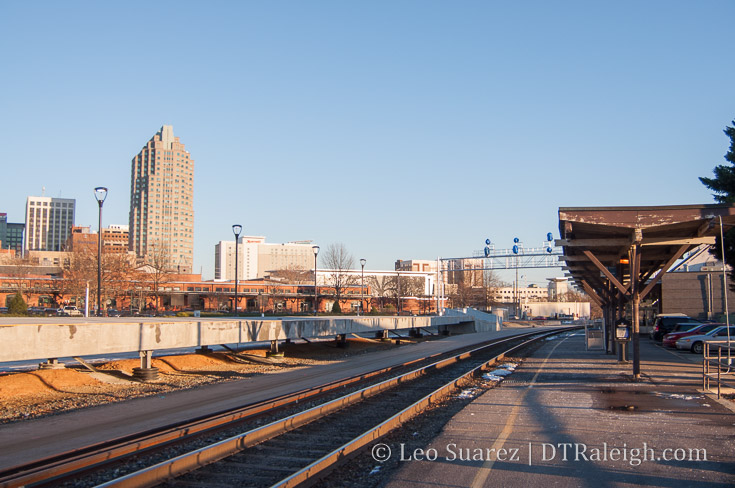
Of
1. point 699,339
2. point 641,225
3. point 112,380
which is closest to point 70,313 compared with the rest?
point 112,380

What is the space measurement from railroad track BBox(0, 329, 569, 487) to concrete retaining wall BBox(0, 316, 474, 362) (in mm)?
6184

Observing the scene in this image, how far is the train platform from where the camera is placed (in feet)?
25.0

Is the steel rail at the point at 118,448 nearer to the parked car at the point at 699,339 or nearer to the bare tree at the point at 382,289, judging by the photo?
the parked car at the point at 699,339

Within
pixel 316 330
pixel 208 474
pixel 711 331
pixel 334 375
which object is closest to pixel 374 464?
pixel 208 474

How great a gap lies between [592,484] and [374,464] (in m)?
2.80

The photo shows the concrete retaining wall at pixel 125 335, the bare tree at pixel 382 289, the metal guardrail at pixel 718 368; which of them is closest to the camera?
the concrete retaining wall at pixel 125 335

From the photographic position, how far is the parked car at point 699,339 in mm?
29312

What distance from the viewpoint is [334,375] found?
19.9 meters

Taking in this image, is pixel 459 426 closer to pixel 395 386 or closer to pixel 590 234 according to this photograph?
pixel 395 386

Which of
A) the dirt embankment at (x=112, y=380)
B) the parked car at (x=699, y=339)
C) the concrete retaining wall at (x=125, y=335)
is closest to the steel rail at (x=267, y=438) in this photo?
the dirt embankment at (x=112, y=380)

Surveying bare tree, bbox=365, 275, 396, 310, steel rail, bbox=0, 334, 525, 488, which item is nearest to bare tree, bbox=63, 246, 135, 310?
steel rail, bbox=0, 334, 525, 488

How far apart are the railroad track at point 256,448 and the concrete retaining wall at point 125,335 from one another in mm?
6184

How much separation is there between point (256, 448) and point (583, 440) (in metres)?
5.20

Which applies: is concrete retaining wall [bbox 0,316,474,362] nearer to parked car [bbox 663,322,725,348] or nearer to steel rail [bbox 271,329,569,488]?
steel rail [bbox 271,329,569,488]
